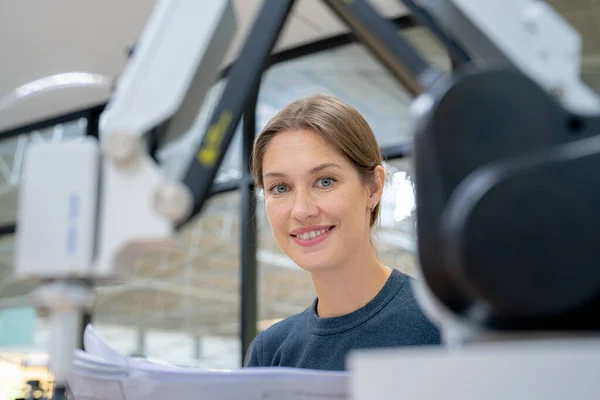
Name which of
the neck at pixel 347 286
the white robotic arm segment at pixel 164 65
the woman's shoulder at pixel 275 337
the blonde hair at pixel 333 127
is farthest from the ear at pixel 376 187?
the white robotic arm segment at pixel 164 65

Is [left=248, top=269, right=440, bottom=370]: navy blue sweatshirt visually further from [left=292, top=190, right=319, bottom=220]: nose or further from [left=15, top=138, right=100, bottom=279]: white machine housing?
[left=15, top=138, right=100, bottom=279]: white machine housing

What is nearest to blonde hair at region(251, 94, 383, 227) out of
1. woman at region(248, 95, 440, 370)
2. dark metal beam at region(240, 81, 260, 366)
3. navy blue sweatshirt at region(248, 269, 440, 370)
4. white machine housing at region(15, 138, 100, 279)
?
woman at region(248, 95, 440, 370)

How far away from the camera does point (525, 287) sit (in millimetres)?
463

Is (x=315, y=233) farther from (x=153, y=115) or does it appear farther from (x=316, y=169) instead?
(x=153, y=115)

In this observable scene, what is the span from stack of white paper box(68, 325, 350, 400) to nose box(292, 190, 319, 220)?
1.54 feet

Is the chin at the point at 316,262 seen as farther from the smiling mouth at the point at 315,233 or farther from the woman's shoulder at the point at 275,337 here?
the woman's shoulder at the point at 275,337

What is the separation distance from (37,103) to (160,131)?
427 centimetres

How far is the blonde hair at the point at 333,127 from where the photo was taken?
121cm

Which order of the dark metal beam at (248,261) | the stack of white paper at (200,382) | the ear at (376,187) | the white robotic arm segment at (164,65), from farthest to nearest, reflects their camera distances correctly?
the dark metal beam at (248,261), the ear at (376,187), the stack of white paper at (200,382), the white robotic arm segment at (164,65)

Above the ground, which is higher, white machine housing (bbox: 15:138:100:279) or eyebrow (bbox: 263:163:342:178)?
white machine housing (bbox: 15:138:100:279)

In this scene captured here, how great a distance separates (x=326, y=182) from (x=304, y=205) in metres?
0.06

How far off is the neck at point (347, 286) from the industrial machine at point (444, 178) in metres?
0.64

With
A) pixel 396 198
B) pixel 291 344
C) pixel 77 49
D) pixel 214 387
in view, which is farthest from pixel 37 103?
pixel 214 387

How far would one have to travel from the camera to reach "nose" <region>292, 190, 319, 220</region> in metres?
1.17
